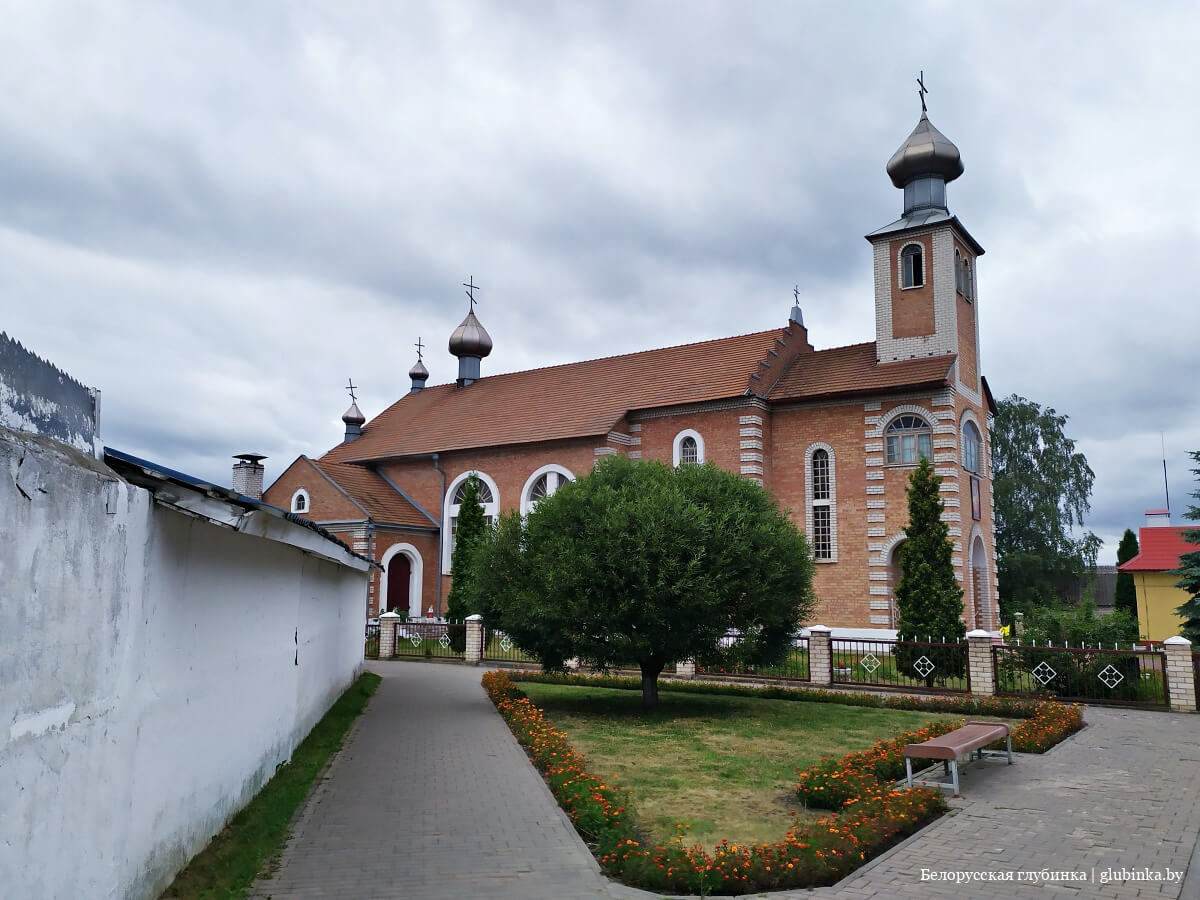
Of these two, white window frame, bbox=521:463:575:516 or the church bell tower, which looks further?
white window frame, bbox=521:463:575:516

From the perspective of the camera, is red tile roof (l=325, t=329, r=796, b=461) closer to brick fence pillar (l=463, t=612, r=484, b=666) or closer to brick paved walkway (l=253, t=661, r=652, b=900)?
brick fence pillar (l=463, t=612, r=484, b=666)

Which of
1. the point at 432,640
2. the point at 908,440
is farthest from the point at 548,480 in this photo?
the point at 908,440

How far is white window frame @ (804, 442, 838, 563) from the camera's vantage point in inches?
1079

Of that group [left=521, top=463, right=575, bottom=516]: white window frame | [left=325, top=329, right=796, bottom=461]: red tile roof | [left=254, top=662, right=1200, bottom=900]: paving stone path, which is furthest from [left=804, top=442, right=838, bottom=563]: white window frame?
[left=254, top=662, right=1200, bottom=900]: paving stone path

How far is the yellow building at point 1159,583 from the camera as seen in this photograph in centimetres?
3072

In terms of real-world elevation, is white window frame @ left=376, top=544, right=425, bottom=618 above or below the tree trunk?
above

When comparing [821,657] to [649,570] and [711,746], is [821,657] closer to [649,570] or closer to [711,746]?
[649,570]

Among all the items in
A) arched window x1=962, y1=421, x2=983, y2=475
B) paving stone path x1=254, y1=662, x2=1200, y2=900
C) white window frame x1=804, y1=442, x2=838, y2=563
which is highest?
arched window x1=962, y1=421, x2=983, y2=475

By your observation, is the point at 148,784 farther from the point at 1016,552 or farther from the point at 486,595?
the point at 1016,552

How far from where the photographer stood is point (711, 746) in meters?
12.3

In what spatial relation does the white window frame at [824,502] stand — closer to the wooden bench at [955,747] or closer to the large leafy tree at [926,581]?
the large leafy tree at [926,581]

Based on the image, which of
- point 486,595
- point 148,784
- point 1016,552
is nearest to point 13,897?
point 148,784

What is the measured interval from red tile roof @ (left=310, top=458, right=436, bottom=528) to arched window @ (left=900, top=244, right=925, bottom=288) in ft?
67.9

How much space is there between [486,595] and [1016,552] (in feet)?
115
